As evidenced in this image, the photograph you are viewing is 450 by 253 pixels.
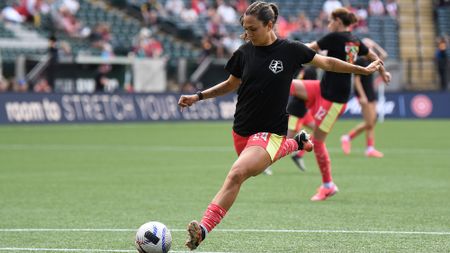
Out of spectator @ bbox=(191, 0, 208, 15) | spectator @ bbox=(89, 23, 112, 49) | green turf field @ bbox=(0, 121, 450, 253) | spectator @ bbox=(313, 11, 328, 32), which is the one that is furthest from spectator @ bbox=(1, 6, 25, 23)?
spectator @ bbox=(313, 11, 328, 32)

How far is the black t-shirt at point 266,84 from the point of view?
330 inches

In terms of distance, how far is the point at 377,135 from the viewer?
26.5 meters

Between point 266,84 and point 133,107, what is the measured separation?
24.4 m

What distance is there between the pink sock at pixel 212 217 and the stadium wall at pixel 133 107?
2233 cm

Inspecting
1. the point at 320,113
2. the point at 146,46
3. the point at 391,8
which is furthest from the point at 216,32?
the point at 320,113

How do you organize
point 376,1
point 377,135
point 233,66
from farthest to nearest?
point 376,1, point 377,135, point 233,66

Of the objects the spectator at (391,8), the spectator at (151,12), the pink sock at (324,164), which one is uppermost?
the pink sock at (324,164)

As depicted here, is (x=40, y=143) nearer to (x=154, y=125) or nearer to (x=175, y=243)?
(x=154, y=125)

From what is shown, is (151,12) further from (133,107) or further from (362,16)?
(362,16)

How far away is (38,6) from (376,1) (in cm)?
1529

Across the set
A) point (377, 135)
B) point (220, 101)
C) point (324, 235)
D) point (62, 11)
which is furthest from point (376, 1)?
point (324, 235)

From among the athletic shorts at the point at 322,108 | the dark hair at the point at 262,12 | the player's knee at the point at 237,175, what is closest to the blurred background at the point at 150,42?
the athletic shorts at the point at 322,108

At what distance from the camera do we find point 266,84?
8367mm

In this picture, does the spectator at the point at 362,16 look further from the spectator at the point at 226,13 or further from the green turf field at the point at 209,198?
the green turf field at the point at 209,198
